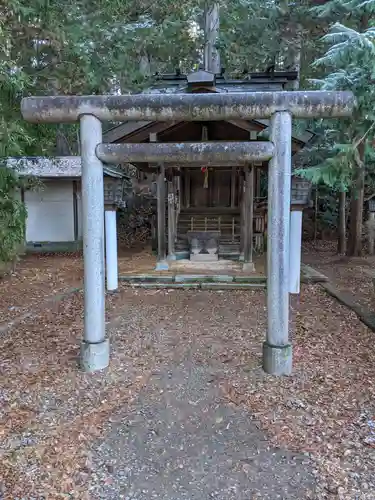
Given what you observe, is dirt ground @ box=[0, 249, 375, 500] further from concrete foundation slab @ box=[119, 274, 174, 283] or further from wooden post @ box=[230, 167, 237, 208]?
wooden post @ box=[230, 167, 237, 208]

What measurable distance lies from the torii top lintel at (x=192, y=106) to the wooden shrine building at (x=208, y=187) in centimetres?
367

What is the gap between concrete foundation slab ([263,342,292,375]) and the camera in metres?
3.92

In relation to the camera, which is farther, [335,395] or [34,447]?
[335,395]

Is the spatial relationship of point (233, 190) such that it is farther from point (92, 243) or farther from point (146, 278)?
point (92, 243)

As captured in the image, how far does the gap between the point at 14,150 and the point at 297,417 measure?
451 centimetres

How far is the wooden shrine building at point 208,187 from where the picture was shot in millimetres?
7828

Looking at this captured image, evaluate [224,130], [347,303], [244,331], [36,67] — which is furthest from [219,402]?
[224,130]

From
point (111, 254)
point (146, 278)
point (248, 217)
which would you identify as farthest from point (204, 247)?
point (111, 254)

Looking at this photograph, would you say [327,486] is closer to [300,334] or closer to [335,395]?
[335,395]

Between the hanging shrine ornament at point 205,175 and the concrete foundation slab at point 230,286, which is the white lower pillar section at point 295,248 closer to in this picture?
the concrete foundation slab at point 230,286

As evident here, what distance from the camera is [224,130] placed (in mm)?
8781

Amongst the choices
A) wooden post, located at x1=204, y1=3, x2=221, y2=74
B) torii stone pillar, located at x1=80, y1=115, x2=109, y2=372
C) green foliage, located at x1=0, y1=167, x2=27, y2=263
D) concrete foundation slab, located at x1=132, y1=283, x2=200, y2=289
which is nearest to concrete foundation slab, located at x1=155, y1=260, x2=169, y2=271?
concrete foundation slab, located at x1=132, y1=283, x2=200, y2=289

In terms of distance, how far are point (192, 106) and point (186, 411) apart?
2.80 metres

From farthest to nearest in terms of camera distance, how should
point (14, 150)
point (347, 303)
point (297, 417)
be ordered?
point (347, 303) < point (14, 150) < point (297, 417)
